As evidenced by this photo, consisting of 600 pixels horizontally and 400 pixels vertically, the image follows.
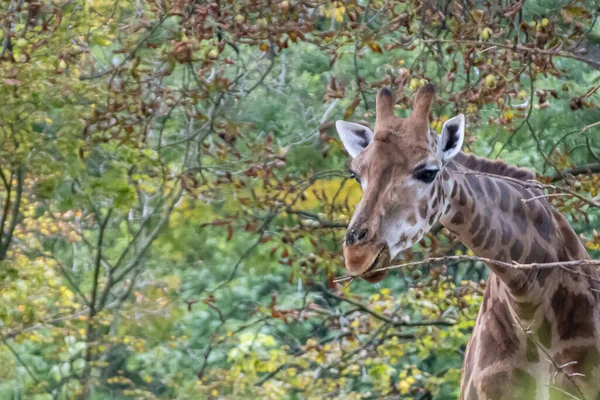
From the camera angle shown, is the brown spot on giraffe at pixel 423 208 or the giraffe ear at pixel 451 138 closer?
the brown spot on giraffe at pixel 423 208

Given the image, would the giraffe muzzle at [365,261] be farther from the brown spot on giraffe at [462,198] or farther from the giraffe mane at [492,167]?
the giraffe mane at [492,167]

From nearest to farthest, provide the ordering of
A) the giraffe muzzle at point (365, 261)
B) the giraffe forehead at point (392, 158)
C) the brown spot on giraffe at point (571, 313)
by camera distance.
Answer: the giraffe muzzle at point (365, 261) < the giraffe forehead at point (392, 158) < the brown spot on giraffe at point (571, 313)

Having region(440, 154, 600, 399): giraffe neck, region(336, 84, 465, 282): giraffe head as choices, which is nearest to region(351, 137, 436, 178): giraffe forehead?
region(336, 84, 465, 282): giraffe head

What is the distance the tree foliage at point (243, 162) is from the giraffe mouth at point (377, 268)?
81 centimetres

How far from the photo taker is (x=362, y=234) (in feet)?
12.2

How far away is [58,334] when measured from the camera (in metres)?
9.48

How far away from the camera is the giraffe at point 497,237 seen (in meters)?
3.99

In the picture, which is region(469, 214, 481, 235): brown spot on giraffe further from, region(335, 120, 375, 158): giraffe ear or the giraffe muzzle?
the giraffe muzzle

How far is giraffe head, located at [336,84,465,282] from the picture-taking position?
3.73 meters

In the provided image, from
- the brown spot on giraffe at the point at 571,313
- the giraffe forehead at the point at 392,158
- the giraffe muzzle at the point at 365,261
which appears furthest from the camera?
the brown spot on giraffe at the point at 571,313

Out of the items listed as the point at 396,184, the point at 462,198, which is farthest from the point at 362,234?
the point at 462,198

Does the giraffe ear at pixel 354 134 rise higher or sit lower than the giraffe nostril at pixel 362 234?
higher

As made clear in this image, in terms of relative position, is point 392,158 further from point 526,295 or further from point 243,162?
point 243,162

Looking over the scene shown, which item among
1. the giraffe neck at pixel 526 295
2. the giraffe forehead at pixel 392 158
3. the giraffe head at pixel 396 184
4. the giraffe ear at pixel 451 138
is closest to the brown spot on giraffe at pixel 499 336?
the giraffe neck at pixel 526 295
